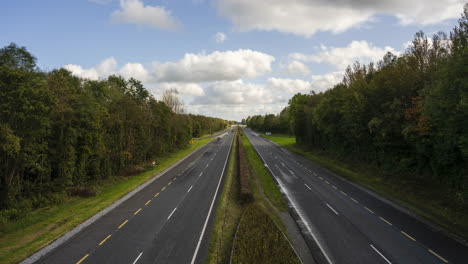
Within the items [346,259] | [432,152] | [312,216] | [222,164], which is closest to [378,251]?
[346,259]

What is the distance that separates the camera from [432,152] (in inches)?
977

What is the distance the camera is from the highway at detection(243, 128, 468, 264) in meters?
13.6

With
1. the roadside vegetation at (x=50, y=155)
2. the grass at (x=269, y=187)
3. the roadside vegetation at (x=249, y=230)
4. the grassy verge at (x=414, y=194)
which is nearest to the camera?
the roadside vegetation at (x=249, y=230)

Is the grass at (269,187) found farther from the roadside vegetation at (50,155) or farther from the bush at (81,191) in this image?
the bush at (81,191)

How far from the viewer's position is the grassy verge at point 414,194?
1774cm

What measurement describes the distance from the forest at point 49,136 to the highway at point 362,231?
20.2 metres

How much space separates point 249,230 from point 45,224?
44.7ft

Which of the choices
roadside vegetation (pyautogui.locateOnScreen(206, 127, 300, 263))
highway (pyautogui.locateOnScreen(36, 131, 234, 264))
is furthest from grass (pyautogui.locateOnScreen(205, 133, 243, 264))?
highway (pyautogui.locateOnScreen(36, 131, 234, 264))

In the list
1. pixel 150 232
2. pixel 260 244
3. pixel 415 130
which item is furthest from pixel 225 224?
pixel 415 130

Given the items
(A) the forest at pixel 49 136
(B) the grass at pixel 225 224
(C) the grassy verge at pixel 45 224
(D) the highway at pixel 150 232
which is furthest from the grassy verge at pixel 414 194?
(A) the forest at pixel 49 136

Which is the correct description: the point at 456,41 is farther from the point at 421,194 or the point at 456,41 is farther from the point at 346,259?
the point at 346,259

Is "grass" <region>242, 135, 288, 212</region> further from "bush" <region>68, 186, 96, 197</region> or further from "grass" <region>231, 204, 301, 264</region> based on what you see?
"bush" <region>68, 186, 96, 197</region>

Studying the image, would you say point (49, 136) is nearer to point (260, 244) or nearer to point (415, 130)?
point (260, 244)

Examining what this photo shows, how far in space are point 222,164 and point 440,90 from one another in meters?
32.0
